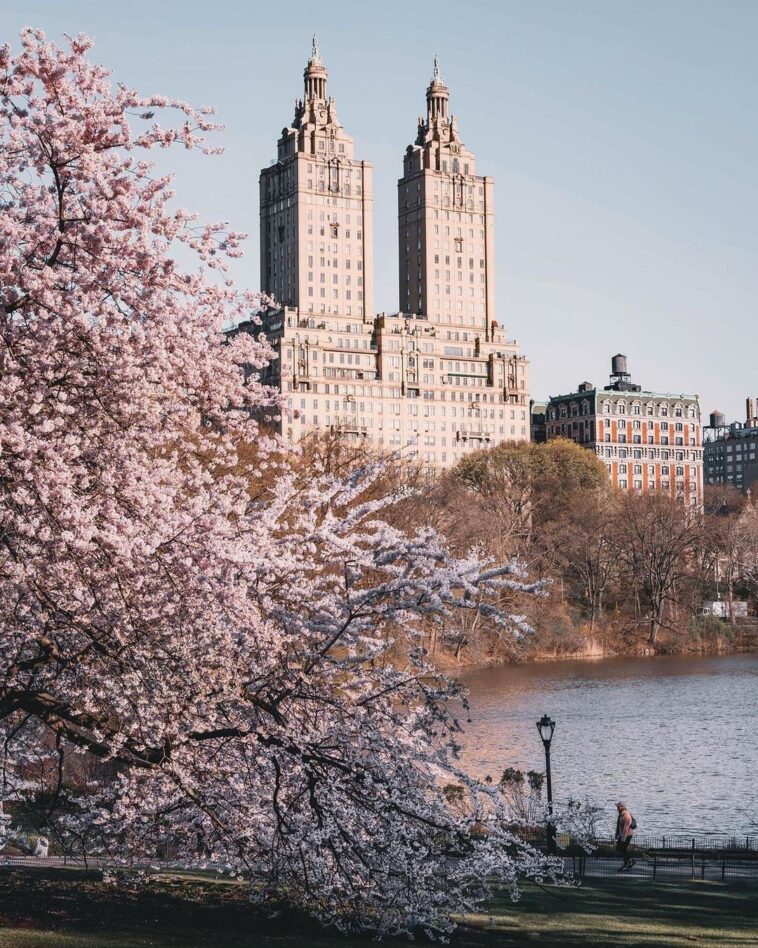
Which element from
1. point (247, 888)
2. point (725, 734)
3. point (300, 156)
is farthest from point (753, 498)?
point (247, 888)

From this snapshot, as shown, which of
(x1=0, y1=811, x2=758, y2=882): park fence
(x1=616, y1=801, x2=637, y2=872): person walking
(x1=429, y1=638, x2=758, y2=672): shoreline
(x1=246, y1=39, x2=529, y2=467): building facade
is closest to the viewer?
(x1=0, y1=811, x2=758, y2=882): park fence

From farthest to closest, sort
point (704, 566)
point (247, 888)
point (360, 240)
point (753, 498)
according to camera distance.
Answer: point (360, 240), point (753, 498), point (704, 566), point (247, 888)

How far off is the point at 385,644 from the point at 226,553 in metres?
2.86

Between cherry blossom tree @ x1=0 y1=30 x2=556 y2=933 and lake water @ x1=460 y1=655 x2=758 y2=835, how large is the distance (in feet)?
64.6

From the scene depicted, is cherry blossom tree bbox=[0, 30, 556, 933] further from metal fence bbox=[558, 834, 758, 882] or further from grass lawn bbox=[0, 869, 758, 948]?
metal fence bbox=[558, 834, 758, 882]

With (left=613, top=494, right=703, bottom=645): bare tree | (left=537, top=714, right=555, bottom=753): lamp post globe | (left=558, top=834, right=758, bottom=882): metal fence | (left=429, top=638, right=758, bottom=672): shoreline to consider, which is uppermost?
(left=613, top=494, right=703, bottom=645): bare tree

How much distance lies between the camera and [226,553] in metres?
12.4

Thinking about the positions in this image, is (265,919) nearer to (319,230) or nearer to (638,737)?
(638,737)

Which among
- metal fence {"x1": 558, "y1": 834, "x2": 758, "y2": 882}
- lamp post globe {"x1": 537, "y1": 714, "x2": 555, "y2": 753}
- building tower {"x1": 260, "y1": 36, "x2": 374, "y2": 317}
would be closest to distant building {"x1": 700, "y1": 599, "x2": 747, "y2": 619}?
lamp post globe {"x1": 537, "y1": 714, "x2": 555, "y2": 753}

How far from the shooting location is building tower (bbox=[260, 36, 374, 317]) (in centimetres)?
18750

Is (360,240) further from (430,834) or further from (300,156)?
(430,834)

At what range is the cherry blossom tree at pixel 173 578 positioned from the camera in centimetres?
1220

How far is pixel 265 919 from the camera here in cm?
1780

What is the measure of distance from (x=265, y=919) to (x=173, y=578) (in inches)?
276
